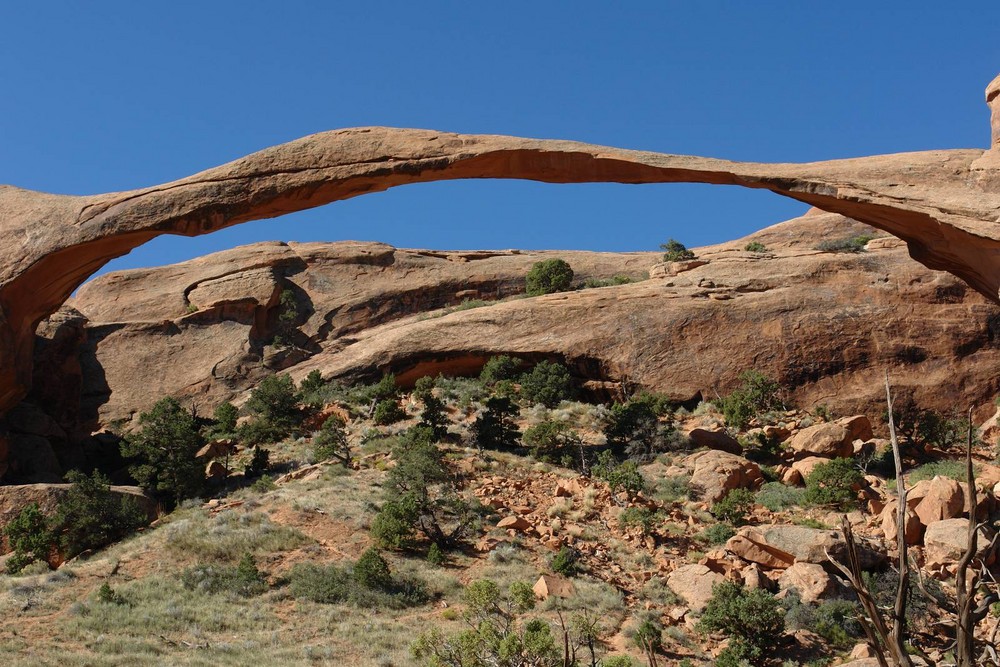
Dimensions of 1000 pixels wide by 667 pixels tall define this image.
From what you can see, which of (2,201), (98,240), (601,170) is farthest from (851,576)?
(2,201)

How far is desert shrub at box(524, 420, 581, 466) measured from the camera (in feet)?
68.2

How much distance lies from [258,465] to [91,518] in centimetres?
476

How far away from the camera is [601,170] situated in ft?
45.2

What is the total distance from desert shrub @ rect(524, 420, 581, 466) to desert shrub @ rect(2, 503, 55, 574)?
10806 mm

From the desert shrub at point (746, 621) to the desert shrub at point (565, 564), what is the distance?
8.20 feet

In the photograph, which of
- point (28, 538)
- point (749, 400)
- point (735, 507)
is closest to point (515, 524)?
point (735, 507)

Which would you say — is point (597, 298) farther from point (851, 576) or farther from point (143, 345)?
point (851, 576)

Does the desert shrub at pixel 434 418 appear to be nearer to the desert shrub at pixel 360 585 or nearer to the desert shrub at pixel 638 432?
the desert shrub at pixel 638 432

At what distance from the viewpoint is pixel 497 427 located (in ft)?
72.9

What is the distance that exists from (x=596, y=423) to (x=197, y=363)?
1690 centimetres

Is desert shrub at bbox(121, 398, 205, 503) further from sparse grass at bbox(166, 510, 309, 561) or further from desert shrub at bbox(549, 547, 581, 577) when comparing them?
desert shrub at bbox(549, 547, 581, 577)

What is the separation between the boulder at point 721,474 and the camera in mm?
18719

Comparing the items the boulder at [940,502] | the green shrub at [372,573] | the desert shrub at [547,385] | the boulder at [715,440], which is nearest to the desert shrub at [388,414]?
the desert shrub at [547,385]

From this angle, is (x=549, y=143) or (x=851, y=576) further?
(x=549, y=143)
